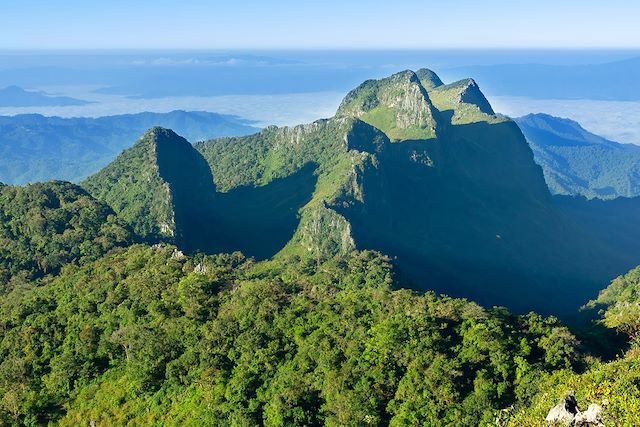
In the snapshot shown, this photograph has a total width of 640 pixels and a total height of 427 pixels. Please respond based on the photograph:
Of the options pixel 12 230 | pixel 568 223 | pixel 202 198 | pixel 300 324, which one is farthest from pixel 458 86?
pixel 300 324

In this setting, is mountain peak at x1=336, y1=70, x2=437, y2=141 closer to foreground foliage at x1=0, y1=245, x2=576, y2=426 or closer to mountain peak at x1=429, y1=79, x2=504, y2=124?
mountain peak at x1=429, y1=79, x2=504, y2=124

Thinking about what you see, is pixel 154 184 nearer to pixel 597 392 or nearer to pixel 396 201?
pixel 396 201

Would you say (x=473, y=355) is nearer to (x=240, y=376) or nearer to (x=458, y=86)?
(x=240, y=376)

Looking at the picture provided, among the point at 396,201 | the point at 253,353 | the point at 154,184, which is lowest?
the point at 396,201

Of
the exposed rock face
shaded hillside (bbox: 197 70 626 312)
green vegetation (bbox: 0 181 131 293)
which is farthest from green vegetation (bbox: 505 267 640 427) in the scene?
green vegetation (bbox: 0 181 131 293)

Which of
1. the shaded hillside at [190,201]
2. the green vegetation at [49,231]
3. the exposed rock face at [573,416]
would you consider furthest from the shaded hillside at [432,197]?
the exposed rock face at [573,416]

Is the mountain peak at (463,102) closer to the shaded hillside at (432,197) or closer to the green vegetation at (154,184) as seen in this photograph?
the shaded hillside at (432,197)

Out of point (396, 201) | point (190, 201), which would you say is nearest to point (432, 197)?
point (396, 201)
